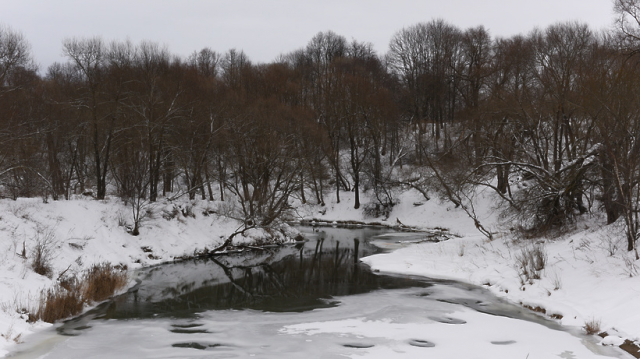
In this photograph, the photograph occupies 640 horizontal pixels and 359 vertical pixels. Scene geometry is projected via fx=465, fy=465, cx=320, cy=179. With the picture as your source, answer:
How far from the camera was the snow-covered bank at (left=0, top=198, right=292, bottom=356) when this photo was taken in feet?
40.1

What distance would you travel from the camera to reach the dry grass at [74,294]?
11.5 meters

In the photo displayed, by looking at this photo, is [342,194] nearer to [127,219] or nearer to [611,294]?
[127,219]

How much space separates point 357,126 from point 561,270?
31279 mm

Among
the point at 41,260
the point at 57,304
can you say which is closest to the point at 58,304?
the point at 57,304

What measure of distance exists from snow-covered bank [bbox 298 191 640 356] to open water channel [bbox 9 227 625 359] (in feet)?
2.21

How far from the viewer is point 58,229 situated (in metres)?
18.4

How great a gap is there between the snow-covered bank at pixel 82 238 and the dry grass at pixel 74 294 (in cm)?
31

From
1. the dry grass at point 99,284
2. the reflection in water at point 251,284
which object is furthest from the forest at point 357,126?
the dry grass at point 99,284

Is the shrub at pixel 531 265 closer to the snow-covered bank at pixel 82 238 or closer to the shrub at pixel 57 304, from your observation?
the shrub at pixel 57 304

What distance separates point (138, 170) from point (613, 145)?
65.1 feet

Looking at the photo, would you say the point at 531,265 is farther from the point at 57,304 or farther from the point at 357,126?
the point at 357,126

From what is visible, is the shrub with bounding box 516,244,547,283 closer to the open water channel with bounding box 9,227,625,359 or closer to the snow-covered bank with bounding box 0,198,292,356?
the open water channel with bounding box 9,227,625,359

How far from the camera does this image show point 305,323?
1150 cm

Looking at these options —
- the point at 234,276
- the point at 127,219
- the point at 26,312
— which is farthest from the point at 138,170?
the point at 26,312
